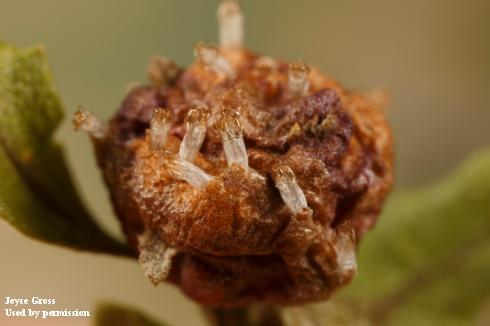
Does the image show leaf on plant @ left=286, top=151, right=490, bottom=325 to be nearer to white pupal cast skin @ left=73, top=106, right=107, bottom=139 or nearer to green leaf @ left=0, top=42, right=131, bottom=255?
green leaf @ left=0, top=42, right=131, bottom=255

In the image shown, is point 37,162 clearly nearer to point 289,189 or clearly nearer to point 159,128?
point 159,128

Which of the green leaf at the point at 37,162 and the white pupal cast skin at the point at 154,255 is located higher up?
the green leaf at the point at 37,162

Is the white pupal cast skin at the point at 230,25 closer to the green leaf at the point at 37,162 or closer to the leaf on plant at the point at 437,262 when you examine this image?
the green leaf at the point at 37,162

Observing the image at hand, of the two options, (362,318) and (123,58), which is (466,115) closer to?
(123,58)

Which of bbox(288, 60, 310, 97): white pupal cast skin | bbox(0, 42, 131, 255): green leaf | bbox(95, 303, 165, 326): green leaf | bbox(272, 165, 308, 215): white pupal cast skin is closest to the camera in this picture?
bbox(272, 165, 308, 215): white pupal cast skin

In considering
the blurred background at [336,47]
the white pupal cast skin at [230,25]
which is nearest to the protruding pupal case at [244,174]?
the white pupal cast skin at [230,25]

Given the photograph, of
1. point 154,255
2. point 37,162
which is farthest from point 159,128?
point 37,162

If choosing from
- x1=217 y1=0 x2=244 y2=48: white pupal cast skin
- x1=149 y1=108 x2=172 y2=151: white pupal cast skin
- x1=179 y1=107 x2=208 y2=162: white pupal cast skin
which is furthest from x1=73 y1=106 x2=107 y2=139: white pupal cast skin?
x1=217 y1=0 x2=244 y2=48: white pupal cast skin
